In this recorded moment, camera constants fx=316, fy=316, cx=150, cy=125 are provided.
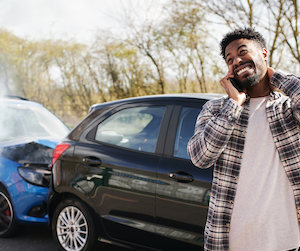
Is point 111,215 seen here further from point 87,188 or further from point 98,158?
point 98,158

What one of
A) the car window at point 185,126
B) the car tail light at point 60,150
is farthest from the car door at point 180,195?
the car tail light at point 60,150

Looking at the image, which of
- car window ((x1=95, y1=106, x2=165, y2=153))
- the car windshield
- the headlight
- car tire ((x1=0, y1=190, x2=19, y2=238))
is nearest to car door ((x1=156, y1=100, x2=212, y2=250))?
car window ((x1=95, y1=106, x2=165, y2=153))

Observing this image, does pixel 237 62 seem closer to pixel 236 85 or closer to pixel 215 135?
pixel 236 85

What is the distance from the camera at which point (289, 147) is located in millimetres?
1480

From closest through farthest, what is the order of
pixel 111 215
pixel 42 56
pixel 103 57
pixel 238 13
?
pixel 111 215 < pixel 238 13 < pixel 103 57 < pixel 42 56

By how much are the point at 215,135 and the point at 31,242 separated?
3.09 m

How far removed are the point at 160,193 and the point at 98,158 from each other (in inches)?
30.0

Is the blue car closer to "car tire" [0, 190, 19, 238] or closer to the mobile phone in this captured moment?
"car tire" [0, 190, 19, 238]

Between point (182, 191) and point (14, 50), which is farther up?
point (14, 50)

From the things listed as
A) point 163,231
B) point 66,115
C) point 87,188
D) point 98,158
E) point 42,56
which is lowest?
point 163,231

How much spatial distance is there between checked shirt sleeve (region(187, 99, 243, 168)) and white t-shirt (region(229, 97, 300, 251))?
0.39 ft

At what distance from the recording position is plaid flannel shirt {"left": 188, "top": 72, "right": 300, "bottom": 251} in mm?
1481

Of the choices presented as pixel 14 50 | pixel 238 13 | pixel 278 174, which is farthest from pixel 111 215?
pixel 14 50

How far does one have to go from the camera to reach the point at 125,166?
285 cm
